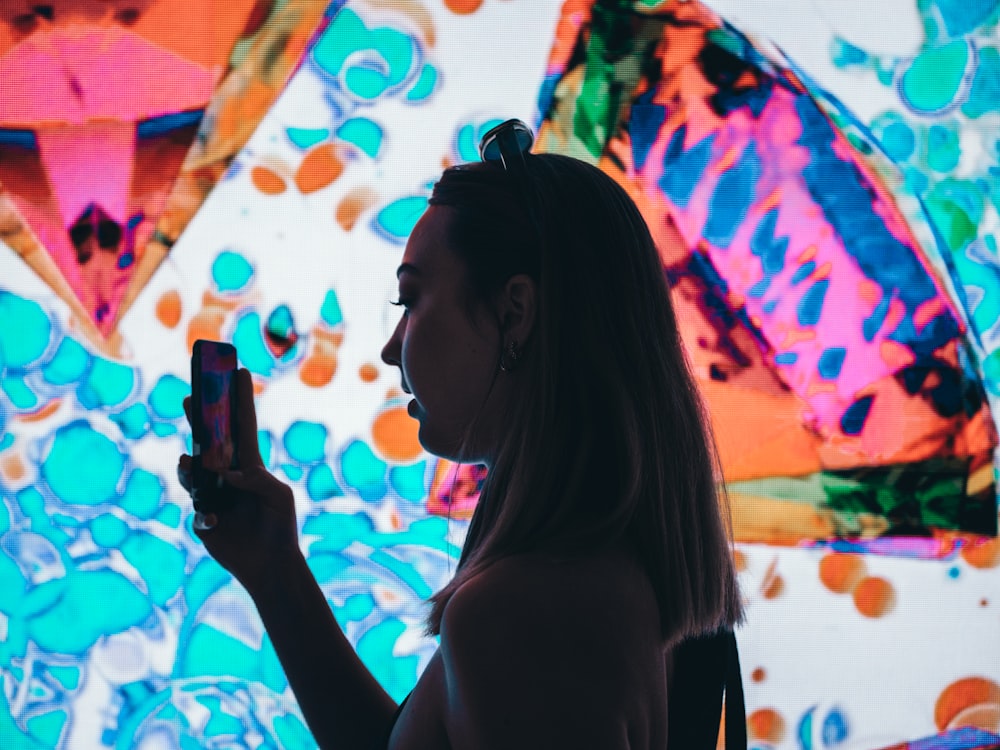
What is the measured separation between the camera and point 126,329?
4.83 feet

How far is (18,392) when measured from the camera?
4.83ft

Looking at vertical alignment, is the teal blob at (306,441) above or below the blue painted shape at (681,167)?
below

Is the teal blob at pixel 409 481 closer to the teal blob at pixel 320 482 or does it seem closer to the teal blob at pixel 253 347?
the teal blob at pixel 320 482

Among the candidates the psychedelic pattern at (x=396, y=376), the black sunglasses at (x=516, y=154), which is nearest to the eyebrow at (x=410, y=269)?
the black sunglasses at (x=516, y=154)

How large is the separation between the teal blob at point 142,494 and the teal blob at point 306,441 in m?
0.22

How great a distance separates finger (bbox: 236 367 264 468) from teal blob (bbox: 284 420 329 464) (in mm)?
463

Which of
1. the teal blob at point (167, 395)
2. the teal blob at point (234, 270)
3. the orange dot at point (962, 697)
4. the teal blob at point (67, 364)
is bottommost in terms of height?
the orange dot at point (962, 697)

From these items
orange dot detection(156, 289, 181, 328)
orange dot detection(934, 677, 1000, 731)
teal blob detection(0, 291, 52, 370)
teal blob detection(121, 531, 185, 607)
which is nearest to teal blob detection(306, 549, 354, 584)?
teal blob detection(121, 531, 185, 607)

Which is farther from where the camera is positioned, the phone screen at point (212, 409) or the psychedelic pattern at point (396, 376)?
the psychedelic pattern at point (396, 376)

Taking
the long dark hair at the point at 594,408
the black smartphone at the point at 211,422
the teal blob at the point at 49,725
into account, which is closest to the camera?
the long dark hair at the point at 594,408

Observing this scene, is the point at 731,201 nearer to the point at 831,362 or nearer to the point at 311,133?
the point at 831,362

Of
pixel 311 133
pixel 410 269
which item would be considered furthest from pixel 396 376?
pixel 410 269

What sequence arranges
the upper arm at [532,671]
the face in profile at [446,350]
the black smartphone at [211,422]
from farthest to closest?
the black smartphone at [211,422]
the face in profile at [446,350]
the upper arm at [532,671]

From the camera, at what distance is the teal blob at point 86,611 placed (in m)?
1.46
